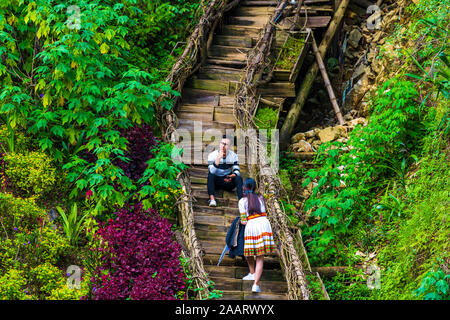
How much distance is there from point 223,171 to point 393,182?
271cm

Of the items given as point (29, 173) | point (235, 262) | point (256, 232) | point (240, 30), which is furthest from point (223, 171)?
point (240, 30)

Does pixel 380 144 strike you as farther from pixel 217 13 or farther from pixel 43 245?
pixel 43 245

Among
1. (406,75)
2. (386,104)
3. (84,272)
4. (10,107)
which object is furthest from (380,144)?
(10,107)

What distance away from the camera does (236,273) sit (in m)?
8.18

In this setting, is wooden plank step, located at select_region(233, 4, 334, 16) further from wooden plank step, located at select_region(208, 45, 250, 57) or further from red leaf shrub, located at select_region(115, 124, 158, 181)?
red leaf shrub, located at select_region(115, 124, 158, 181)

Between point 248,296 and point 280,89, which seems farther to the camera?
point 280,89

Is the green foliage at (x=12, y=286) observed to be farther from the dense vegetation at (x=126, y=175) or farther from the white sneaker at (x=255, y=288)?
the white sneaker at (x=255, y=288)

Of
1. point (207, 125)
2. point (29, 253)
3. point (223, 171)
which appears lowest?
point (29, 253)

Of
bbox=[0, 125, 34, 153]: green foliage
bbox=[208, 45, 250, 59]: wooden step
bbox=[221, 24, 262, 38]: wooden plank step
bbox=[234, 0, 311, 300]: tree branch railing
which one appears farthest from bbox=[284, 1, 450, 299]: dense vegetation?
bbox=[0, 125, 34, 153]: green foliage

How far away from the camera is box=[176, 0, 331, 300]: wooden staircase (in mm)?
8109

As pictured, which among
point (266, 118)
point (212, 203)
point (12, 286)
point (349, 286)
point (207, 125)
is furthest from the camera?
point (266, 118)

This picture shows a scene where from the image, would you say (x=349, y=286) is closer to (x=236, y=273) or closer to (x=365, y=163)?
(x=236, y=273)

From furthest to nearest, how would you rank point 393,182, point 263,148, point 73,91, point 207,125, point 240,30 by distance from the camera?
1. point 240,30
2. point 207,125
3. point 393,182
4. point 263,148
5. point 73,91

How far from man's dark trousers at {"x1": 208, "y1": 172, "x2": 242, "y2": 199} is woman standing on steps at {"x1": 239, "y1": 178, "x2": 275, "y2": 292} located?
107 cm
